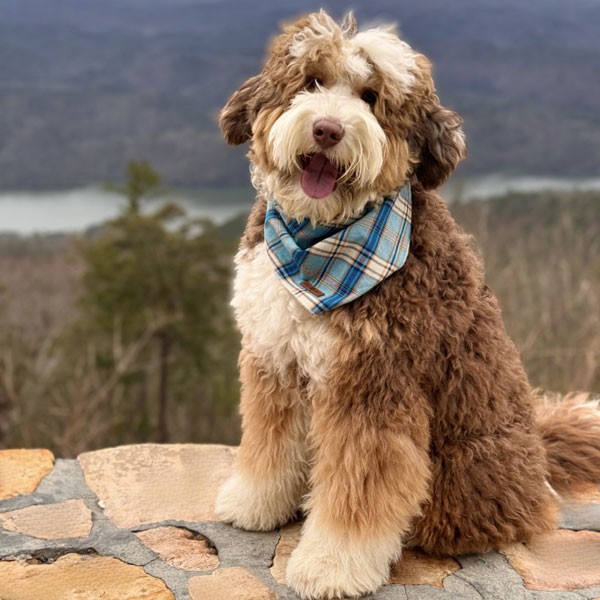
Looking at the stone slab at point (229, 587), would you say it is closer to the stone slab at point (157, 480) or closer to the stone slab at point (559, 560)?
the stone slab at point (157, 480)

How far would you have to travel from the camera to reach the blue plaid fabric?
2436mm

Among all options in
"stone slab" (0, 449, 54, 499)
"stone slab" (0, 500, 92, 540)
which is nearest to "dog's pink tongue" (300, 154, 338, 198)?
"stone slab" (0, 500, 92, 540)

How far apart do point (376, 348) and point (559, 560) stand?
1.33m

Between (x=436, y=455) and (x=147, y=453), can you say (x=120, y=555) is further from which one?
(x=436, y=455)

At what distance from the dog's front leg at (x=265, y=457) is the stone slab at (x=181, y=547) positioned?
0.18 meters

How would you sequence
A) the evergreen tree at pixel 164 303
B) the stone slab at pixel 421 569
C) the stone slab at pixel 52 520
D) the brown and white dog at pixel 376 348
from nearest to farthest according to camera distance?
the brown and white dog at pixel 376 348, the stone slab at pixel 421 569, the stone slab at pixel 52 520, the evergreen tree at pixel 164 303

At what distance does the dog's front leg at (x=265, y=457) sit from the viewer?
9.34ft

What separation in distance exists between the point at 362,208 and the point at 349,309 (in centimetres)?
35

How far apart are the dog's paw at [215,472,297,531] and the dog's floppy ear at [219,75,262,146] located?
1447mm

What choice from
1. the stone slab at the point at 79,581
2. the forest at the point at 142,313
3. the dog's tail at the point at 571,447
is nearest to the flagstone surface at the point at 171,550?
the stone slab at the point at 79,581

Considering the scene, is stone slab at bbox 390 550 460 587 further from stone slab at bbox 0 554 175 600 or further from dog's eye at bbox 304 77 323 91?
dog's eye at bbox 304 77 323 91

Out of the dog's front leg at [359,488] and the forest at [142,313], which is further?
the forest at [142,313]

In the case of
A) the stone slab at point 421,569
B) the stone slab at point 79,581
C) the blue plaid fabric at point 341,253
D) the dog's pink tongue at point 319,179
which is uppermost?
the dog's pink tongue at point 319,179

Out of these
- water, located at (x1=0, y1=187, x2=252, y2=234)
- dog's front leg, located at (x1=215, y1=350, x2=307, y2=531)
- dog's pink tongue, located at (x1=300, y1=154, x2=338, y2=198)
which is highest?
water, located at (x1=0, y1=187, x2=252, y2=234)
